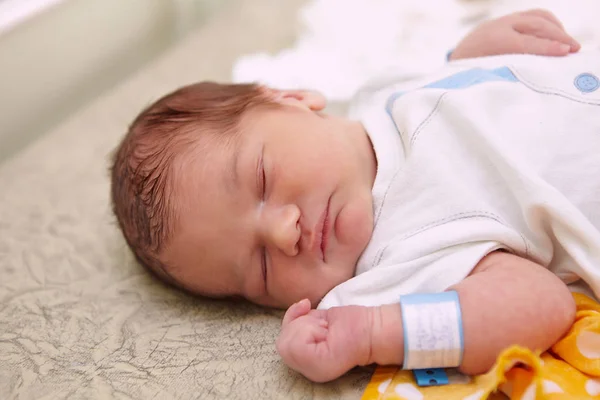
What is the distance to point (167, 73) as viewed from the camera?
1688mm

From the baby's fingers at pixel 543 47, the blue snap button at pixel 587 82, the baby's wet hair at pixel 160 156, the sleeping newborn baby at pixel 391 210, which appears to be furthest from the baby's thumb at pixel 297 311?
the baby's fingers at pixel 543 47

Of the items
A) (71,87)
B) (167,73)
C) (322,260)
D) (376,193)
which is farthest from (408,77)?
(71,87)

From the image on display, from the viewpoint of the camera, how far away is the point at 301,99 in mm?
1226

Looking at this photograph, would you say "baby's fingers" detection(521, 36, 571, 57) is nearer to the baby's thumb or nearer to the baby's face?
the baby's face

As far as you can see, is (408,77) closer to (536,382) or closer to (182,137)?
(182,137)

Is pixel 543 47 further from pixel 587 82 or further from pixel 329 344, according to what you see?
pixel 329 344

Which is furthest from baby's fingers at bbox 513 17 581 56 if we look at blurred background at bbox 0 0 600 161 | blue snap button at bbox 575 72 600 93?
blurred background at bbox 0 0 600 161

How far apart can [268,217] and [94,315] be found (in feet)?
1.07

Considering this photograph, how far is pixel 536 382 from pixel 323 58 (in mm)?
1109

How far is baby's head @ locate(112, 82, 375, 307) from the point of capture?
0.98 metres

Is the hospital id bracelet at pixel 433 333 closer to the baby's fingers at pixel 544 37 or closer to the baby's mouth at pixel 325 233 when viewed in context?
the baby's mouth at pixel 325 233

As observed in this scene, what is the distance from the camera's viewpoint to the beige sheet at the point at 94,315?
89 cm

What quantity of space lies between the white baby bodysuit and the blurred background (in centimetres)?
47

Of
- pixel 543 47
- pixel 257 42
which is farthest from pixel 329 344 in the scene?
pixel 257 42
